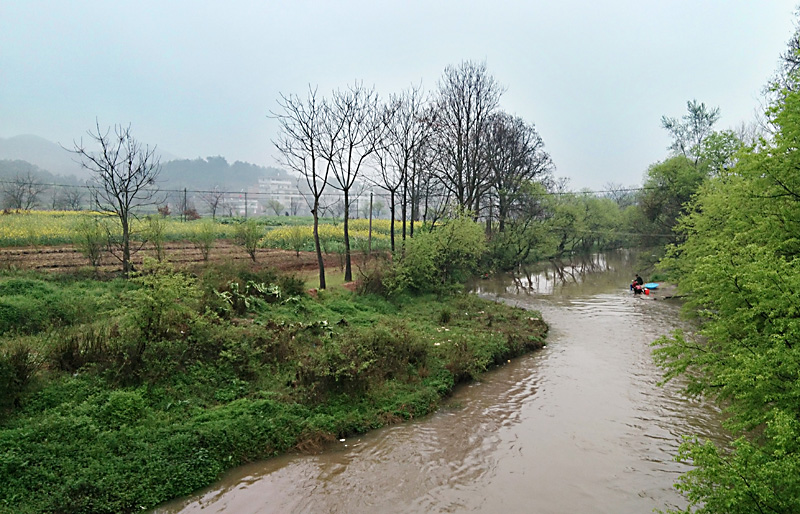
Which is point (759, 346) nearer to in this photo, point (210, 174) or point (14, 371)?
point (14, 371)

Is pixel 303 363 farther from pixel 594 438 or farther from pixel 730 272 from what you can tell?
pixel 730 272

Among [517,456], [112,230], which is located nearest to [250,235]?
[112,230]

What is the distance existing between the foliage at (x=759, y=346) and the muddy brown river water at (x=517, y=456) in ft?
5.43

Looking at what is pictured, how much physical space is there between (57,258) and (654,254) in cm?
3924

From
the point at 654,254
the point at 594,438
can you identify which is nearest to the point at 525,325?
the point at 594,438

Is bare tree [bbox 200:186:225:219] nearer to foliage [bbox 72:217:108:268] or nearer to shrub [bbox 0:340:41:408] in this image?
foliage [bbox 72:217:108:268]

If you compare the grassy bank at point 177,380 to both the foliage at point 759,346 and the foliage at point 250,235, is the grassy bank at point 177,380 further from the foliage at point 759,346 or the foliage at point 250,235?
the foliage at point 250,235

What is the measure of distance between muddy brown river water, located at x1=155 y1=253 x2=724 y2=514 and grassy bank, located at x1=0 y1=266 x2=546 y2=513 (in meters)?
0.52

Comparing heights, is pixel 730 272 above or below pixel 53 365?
above

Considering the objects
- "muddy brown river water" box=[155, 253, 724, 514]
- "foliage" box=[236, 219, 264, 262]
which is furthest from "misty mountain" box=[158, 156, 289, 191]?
"muddy brown river water" box=[155, 253, 724, 514]

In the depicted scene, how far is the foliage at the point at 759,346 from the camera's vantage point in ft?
13.8

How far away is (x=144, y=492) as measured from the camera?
20.8 feet

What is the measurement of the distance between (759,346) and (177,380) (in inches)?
368

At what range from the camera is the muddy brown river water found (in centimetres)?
675
